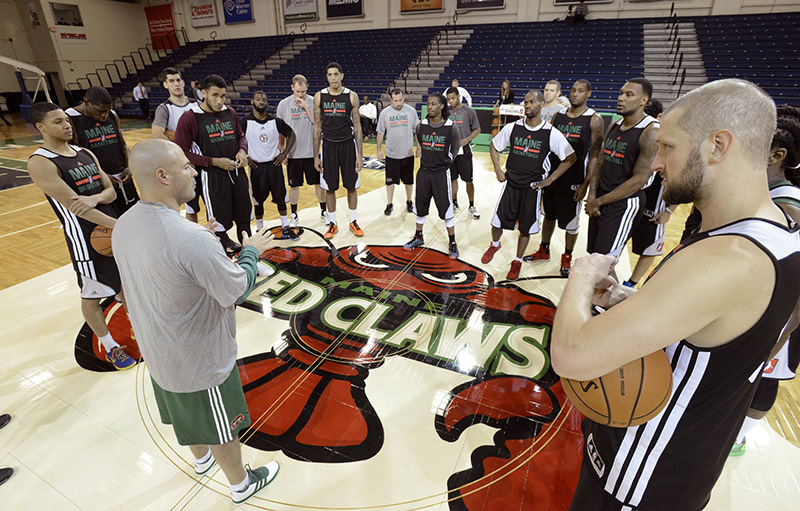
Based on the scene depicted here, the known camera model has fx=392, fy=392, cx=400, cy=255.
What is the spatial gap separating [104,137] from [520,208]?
4.14 meters

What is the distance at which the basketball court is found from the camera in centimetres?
212

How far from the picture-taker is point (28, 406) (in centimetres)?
265

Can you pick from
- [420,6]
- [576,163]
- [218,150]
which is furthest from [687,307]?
[420,6]

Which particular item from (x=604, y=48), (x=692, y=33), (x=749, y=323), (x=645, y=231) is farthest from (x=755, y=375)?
(x=692, y=33)

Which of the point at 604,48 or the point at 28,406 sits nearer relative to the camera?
the point at 28,406

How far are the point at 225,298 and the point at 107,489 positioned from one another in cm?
155

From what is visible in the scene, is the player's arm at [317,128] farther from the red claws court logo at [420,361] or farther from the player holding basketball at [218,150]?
the red claws court logo at [420,361]

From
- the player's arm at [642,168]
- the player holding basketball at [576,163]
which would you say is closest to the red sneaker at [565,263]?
the player holding basketball at [576,163]

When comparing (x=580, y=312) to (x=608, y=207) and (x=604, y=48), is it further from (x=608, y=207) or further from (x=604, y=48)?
(x=604, y=48)

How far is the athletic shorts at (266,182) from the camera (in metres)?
4.77

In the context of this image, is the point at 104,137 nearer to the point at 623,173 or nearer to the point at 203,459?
the point at 203,459

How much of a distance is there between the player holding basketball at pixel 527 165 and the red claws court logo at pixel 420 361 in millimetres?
690

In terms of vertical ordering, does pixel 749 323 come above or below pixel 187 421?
above

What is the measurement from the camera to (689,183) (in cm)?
98
